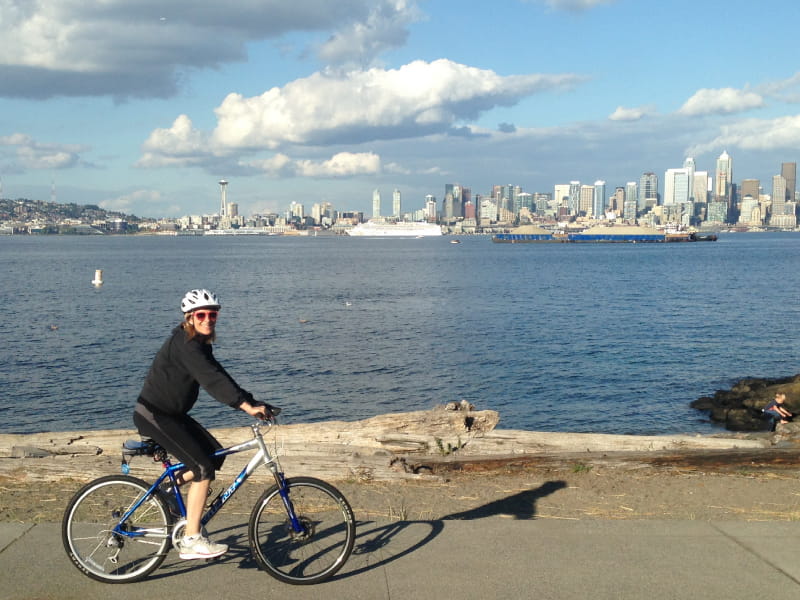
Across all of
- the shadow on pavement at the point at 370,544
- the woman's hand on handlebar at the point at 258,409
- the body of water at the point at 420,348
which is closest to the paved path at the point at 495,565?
the shadow on pavement at the point at 370,544

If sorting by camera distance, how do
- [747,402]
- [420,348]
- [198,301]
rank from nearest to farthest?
[198,301] → [747,402] → [420,348]

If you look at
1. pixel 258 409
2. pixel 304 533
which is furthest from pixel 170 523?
pixel 258 409

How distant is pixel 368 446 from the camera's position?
9070 mm

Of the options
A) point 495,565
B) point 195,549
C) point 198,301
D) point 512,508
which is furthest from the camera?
point 512,508

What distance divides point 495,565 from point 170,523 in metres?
2.39

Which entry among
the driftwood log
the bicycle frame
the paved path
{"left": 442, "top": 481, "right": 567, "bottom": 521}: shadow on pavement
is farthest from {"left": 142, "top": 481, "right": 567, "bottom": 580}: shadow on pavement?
the driftwood log

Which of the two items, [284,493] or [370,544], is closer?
[284,493]

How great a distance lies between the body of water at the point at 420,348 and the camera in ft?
74.1

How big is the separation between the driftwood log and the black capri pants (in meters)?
3.07

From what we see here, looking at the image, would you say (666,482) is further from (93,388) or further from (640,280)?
(640,280)

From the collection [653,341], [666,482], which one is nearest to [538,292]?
[653,341]

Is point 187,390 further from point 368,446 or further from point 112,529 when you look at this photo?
point 368,446

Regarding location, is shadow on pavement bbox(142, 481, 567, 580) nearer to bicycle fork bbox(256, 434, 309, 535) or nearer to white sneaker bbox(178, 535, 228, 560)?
white sneaker bbox(178, 535, 228, 560)

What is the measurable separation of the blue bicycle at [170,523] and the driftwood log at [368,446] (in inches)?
112
